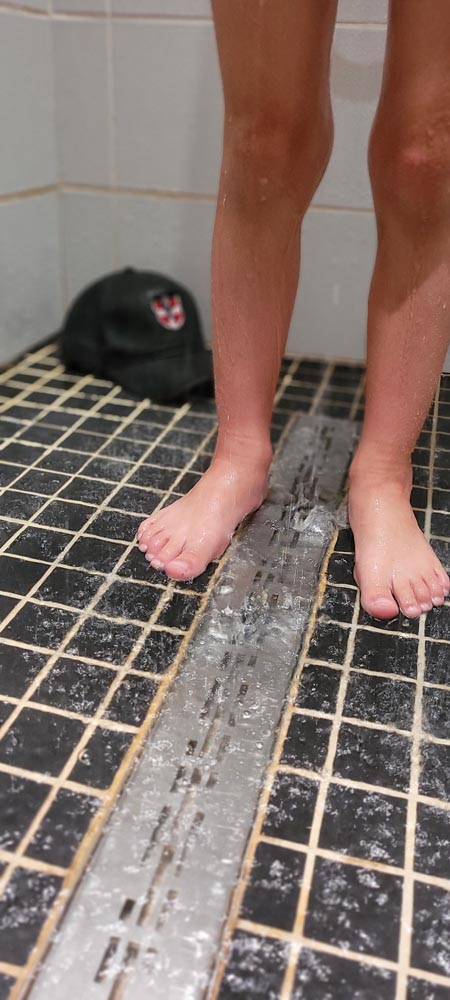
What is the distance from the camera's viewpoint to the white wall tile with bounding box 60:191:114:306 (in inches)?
50.6

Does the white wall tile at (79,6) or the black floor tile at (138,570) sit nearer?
the black floor tile at (138,570)

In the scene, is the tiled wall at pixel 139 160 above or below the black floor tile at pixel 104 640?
above

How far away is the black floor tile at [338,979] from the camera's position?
40 centimetres

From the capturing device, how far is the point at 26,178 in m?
1.18

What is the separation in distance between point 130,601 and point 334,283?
764 millimetres

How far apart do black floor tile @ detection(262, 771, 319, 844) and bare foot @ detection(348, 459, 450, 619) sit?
20 cm

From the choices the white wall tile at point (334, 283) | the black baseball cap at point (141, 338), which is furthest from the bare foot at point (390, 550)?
the white wall tile at point (334, 283)

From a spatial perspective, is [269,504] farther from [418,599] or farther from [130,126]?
[130,126]

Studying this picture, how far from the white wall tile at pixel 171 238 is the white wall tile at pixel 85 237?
23mm

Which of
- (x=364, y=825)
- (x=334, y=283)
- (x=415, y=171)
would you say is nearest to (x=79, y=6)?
(x=334, y=283)

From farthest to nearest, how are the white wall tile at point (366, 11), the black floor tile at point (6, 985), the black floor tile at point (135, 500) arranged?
the white wall tile at point (366, 11)
the black floor tile at point (135, 500)
the black floor tile at point (6, 985)

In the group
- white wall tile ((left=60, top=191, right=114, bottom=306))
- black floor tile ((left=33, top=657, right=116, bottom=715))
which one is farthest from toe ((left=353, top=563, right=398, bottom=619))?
white wall tile ((left=60, top=191, right=114, bottom=306))

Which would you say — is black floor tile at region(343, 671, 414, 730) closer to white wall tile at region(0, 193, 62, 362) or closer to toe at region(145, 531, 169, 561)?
toe at region(145, 531, 169, 561)

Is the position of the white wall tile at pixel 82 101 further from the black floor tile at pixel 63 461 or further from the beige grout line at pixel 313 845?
the beige grout line at pixel 313 845
